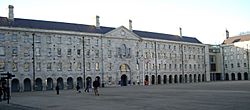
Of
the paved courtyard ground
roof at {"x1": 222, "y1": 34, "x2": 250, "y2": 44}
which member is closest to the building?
roof at {"x1": 222, "y1": 34, "x2": 250, "y2": 44}

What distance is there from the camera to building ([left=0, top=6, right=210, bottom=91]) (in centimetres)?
5912

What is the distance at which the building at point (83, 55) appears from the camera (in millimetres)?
59125

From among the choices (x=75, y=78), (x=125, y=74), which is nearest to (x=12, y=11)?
(x=75, y=78)

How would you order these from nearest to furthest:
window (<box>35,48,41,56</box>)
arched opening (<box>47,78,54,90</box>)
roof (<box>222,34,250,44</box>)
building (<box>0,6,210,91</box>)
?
building (<box>0,6,210,91</box>)
window (<box>35,48,41,56</box>)
arched opening (<box>47,78,54,90</box>)
roof (<box>222,34,250,44</box>)

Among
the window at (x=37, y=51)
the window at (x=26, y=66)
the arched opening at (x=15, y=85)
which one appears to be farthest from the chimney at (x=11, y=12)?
the arched opening at (x=15, y=85)

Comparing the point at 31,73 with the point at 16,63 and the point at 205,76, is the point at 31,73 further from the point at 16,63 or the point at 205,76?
the point at 205,76

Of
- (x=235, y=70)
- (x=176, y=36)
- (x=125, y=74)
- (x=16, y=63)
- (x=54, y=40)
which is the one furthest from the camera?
(x=235, y=70)

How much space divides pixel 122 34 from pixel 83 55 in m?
12.8

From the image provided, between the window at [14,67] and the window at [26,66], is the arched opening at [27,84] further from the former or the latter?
the window at [14,67]

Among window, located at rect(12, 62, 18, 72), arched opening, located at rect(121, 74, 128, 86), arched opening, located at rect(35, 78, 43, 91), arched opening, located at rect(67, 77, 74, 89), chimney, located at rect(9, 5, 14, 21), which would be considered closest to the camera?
window, located at rect(12, 62, 18, 72)

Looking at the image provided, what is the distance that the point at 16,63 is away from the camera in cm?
5875

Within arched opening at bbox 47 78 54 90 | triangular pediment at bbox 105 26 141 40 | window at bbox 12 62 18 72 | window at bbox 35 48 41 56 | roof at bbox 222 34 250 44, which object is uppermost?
roof at bbox 222 34 250 44

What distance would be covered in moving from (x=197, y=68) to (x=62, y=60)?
4970 centimetres

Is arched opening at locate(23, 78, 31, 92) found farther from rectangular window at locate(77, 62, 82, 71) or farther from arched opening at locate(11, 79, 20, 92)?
rectangular window at locate(77, 62, 82, 71)
